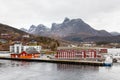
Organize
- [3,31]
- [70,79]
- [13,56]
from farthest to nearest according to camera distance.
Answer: [3,31]
[13,56]
[70,79]

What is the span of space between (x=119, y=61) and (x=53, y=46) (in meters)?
43.4

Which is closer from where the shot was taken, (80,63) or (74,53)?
(80,63)

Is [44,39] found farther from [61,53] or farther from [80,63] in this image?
[80,63]

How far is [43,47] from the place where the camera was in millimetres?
121438

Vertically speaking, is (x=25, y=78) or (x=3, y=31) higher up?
(x=3, y=31)

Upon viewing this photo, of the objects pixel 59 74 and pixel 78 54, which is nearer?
pixel 59 74

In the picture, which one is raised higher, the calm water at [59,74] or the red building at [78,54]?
the red building at [78,54]

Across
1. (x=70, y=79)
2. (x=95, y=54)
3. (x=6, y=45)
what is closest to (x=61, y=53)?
(x=95, y=54)

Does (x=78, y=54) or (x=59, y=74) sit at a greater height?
(x=78, y=54)

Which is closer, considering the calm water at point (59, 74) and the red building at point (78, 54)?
the calm water at point (59, 74)

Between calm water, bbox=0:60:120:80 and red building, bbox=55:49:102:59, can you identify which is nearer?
calm water, bbox=0:60:120:80

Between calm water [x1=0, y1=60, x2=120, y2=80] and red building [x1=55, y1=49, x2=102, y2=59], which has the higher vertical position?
red building [x1=55, y1=49, x2=102, y2=59]

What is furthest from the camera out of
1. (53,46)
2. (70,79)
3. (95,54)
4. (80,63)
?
(53,46)

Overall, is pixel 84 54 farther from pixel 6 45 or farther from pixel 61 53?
pixel 6 45
